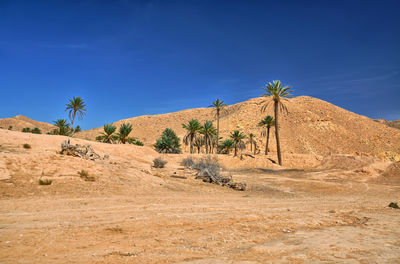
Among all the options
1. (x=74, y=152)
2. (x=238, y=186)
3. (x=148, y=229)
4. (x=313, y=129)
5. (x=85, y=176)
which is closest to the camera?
(x=148, y=229)

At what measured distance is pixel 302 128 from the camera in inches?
3135

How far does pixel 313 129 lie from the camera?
79.1 metres

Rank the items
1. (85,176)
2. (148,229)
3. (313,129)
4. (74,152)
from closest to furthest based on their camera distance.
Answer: (148,229) → (85,176) → (74,152) → (313,129)

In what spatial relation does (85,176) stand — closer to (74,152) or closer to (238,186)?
Answer: (74,152)

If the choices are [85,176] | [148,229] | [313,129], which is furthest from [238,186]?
[313,129]

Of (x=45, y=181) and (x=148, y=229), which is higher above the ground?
(x=45, y=181)

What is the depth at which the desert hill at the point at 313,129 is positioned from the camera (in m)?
70.9

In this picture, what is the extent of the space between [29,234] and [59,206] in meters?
3.14

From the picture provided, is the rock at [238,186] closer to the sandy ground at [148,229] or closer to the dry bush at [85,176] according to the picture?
the sandy ground at [148,229]

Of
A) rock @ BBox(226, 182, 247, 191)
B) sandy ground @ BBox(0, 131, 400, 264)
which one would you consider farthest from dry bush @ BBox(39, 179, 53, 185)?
rock @ BBox(226, 182, 247, 191)

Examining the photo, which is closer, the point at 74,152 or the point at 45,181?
the point at 45,181

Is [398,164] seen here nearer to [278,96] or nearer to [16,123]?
[278,96]

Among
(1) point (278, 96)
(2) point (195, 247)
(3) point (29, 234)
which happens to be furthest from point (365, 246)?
(1) point (278, 96)

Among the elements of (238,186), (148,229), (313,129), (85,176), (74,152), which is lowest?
(148,229)
